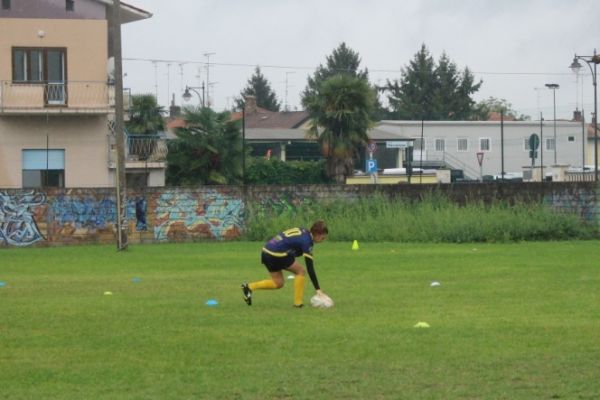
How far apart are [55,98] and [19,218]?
9.95m

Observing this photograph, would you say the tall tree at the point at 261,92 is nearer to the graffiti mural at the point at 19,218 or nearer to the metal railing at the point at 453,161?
the metal railing at the point at 453,161

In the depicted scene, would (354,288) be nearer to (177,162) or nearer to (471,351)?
(471,351)

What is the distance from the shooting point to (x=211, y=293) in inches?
872

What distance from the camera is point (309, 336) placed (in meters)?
15.1

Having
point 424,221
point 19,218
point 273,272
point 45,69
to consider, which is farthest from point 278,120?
point 273,272

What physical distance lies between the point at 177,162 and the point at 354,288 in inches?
1344

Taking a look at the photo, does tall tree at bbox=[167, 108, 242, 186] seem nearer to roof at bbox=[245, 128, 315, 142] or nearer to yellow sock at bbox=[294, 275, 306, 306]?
roof at bbox=[245, 128, 315, 142]

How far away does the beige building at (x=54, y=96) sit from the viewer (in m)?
50.9

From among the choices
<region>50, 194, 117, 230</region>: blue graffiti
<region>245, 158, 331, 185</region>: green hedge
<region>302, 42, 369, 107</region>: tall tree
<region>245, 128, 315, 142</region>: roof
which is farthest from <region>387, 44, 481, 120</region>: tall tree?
<region>50, 194, 117, 230</region>: blue graffiti

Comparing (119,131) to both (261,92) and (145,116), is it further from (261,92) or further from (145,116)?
(261,92)

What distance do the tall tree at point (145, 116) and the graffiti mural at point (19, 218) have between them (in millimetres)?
22542

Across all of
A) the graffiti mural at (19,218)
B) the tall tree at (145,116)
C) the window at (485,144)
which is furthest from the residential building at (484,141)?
the graffiti mural at (19,218)

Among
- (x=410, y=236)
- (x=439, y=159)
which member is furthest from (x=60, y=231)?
(x=439, y=159)

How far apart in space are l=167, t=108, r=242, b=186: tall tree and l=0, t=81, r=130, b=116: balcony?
201 inches
